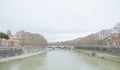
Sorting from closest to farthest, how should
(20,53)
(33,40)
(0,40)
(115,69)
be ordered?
(115,69) → (20,53) → (0,40) → (33,40)

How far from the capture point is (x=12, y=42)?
96.9 m

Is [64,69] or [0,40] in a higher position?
[0,40]

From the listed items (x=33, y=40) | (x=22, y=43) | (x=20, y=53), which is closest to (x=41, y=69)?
(x=20, y=53)

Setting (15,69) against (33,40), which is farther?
(33,40)

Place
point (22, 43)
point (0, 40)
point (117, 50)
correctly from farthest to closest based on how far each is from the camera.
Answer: point (22, 43) → point (0, 40) → point (117, 50)

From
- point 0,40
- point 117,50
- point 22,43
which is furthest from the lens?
point 22,43

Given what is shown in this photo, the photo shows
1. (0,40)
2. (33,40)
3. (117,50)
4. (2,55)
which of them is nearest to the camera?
(2,55)

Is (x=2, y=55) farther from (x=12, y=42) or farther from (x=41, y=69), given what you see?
(x=12, y=42)

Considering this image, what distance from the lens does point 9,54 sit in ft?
178

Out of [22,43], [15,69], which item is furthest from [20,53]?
[22,43]

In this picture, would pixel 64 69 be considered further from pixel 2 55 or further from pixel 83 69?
pixel 2 55

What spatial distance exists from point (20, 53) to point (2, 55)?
17856 millimetres

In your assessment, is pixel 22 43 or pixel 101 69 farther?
pixel 22 43

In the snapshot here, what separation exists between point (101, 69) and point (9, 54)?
2865 cm
